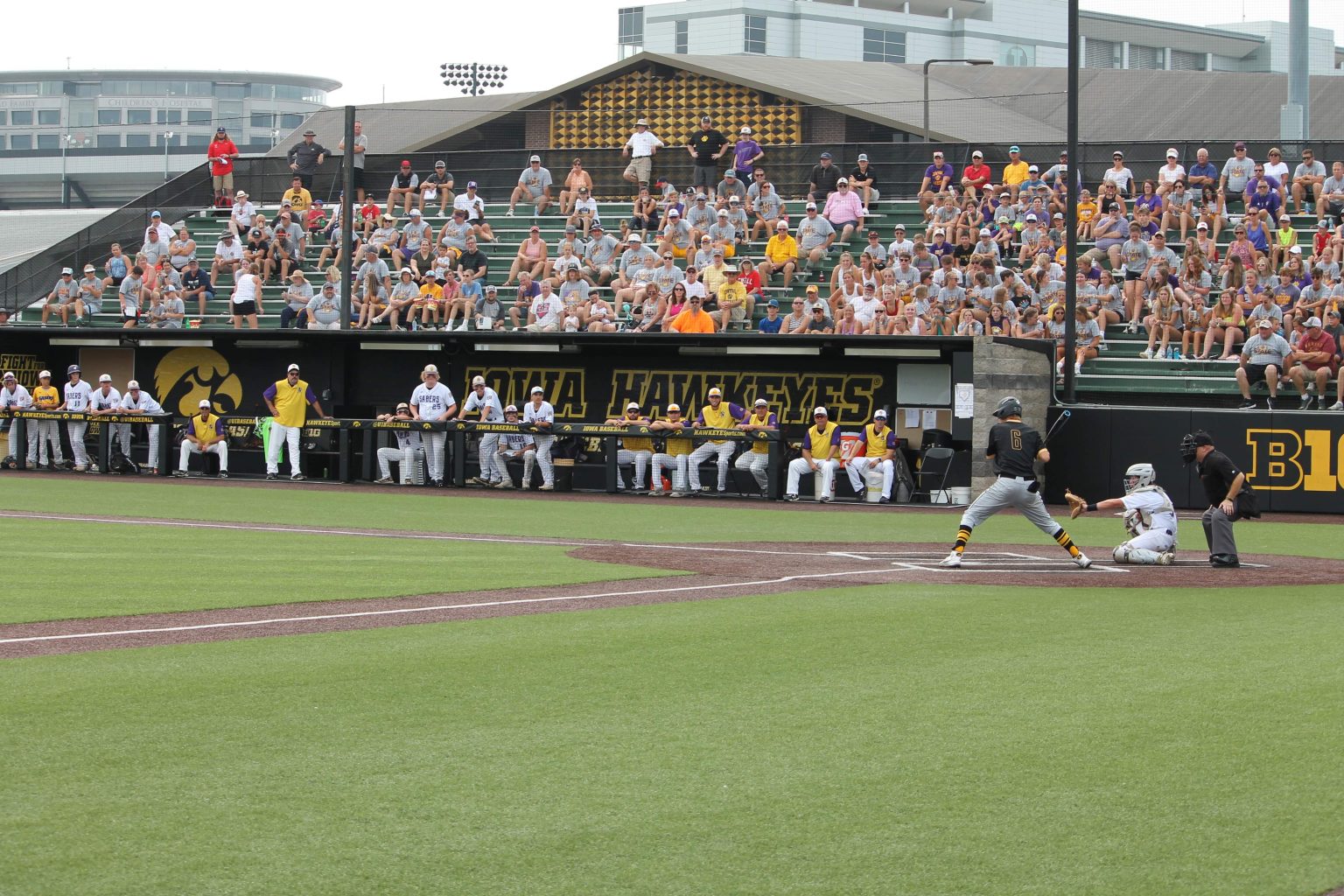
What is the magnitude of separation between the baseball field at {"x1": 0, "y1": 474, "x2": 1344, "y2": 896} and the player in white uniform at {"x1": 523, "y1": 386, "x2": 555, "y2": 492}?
11.0 m

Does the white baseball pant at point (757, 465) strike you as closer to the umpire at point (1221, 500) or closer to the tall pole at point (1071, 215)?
the tall pole at point (1071, 215)

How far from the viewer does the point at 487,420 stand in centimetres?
2567

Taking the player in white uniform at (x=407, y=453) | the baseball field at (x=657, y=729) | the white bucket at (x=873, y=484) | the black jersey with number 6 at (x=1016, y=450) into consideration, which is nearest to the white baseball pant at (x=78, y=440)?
the player in white uniform at (x=407, y=453)

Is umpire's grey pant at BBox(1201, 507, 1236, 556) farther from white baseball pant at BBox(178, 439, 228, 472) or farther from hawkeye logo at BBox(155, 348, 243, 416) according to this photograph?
hawkeye logo at BBox(155, 348, 243, 416)

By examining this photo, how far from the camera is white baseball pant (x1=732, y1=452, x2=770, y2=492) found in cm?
2452

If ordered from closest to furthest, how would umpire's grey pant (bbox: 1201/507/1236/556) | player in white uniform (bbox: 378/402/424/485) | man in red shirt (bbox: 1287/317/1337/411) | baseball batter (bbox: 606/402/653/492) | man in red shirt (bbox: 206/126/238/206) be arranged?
1. umpire's grey pant (bbox: 1201/507/1236/556)
2. man in red shirt (bbox: 1287/317/1337/411)
3. baseball batter (bbox: 606/402/653/492)
4. player in white uniform (bbox: 378/402/424/485)
5. man in red shirt (bbox: 206/126/238/206)

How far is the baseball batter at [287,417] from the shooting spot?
26078mm

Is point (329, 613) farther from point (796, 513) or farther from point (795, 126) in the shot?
point (795, 126)

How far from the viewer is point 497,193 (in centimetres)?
3331

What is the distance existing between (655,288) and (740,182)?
487cm

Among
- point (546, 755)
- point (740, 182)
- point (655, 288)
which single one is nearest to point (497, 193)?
point (740, 182)

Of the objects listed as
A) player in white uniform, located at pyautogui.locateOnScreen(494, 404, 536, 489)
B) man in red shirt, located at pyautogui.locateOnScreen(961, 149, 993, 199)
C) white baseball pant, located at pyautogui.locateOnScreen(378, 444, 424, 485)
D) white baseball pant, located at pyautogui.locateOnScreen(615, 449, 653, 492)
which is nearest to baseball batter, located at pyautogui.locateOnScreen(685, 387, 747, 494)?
white baseball pant, located at pyautogui.locateOnScreen(615, 449, 653, 492)

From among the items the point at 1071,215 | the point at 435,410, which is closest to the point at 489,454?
the point at 435,410

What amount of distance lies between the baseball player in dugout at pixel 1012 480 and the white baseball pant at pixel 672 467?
1050 cm
